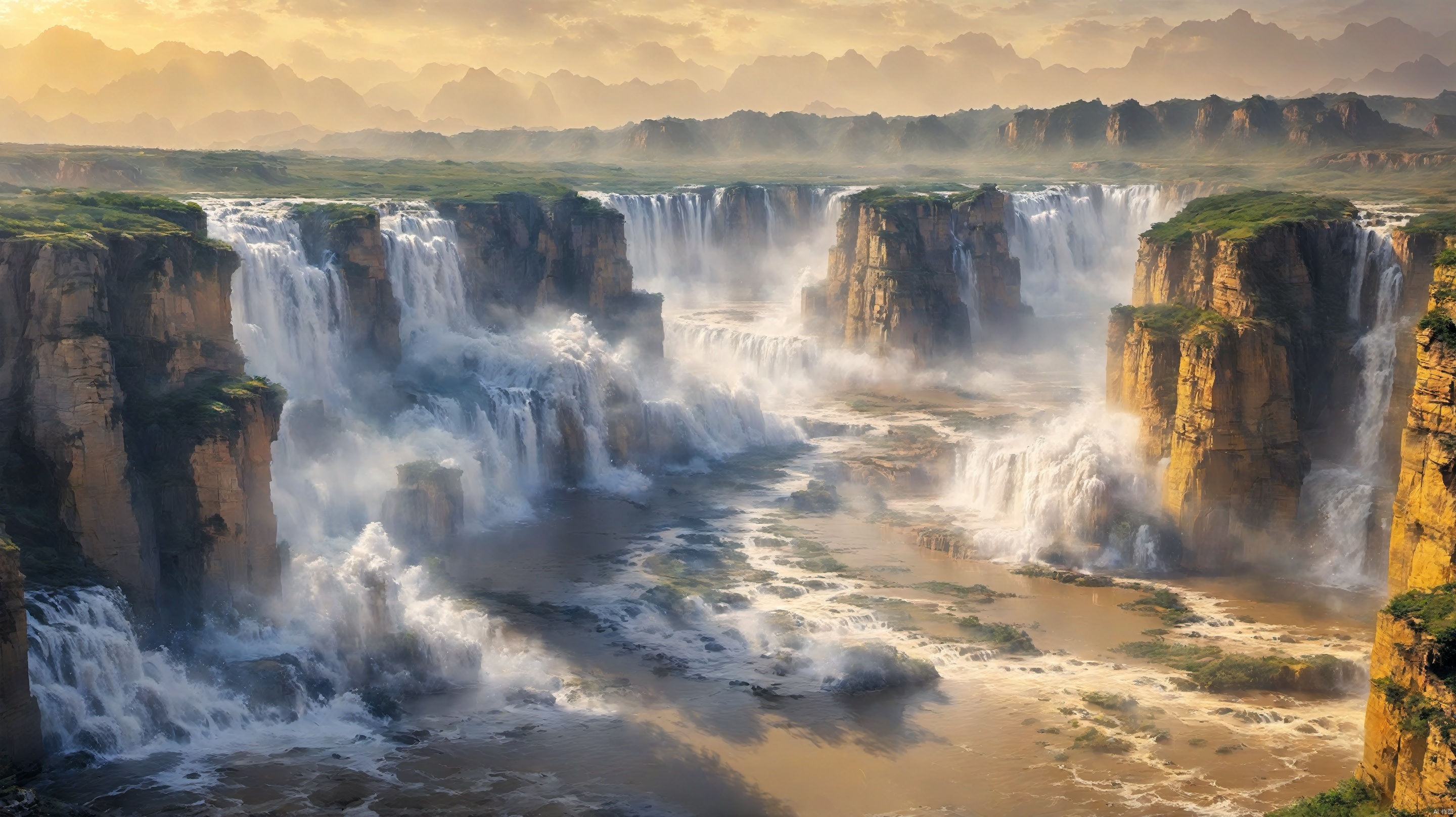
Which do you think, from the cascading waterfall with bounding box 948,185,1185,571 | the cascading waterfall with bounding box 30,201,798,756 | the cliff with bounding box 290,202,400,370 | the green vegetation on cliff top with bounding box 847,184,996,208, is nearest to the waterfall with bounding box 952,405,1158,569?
the cascading waterfall with bounding box 948,185,1185,571

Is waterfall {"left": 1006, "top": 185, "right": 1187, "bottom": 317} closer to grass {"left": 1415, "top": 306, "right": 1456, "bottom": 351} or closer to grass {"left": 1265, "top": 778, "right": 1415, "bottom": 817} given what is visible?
grass {"left": 1415, "top": 306, "right": 1456, "bottom": 351}

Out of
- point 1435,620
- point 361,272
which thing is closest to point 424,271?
point 361,272

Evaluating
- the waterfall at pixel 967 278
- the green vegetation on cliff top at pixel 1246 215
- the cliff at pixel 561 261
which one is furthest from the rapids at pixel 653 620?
the waterfall at pixel 967 278

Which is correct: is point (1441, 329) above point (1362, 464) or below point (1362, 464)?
above

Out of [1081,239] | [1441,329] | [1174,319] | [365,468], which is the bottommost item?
[365,468]

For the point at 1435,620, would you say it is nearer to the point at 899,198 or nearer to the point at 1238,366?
the point at 1238,366

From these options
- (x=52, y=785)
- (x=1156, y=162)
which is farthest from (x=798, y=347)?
(x=1156, y=162)

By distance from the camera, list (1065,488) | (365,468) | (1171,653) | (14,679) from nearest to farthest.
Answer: (14,679), (1171,653), (1065,488), (365,468)
